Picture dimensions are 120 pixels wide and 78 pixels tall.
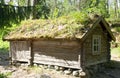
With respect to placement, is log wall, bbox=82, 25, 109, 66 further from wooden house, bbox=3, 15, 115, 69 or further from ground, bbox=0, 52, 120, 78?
ground, bbox=0, 52, 120, 78

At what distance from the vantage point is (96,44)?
19.1m

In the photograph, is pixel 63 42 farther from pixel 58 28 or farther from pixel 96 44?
pixel 96 44

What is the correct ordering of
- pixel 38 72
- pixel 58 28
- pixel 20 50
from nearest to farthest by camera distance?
pixel 38 72 < pixel 58 28 < pixel 20 50

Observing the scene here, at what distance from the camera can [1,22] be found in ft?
74.9

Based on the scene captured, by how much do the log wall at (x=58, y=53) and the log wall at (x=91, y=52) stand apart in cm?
65

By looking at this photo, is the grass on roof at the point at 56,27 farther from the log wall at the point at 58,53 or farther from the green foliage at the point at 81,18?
the log wall at the point at 58,53

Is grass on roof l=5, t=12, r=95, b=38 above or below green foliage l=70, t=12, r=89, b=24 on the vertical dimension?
below

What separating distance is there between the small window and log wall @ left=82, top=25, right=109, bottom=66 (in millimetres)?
293

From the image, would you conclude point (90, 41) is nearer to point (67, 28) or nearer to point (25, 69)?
point (67, 28)

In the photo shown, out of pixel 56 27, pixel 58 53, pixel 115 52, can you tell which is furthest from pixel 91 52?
pixel 115 52

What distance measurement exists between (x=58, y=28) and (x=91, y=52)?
9.49 feet

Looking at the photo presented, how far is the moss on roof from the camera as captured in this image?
17.2 m

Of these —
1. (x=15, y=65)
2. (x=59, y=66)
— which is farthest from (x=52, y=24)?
(x=15, y=65)

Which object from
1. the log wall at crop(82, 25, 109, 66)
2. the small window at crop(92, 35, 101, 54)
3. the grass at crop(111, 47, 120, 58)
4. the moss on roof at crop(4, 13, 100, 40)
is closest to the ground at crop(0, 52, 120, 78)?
the log wall at crop(82, 25, 109, 66)
